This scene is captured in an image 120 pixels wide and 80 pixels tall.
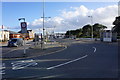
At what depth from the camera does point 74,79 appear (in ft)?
22.0

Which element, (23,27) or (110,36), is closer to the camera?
(23,27)

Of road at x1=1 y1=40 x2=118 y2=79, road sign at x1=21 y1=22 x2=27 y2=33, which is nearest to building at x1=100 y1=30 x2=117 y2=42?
road sign at x1=21 y1=22 x2=27 y2=33

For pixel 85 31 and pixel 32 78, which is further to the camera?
pixel 85 31

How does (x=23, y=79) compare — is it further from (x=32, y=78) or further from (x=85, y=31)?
(x=85, y=31)

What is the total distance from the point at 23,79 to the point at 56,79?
4.59 ft

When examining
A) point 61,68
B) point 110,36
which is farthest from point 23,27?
point 110,36

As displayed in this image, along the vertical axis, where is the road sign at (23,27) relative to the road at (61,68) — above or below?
above

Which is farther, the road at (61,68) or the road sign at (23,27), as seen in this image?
the road sign at (23,27)

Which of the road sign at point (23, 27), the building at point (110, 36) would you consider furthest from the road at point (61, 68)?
the building at point (110, 36)

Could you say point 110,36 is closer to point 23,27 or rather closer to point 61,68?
point 23,27

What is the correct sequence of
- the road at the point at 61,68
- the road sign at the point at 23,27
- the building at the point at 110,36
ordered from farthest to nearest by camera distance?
the building at the point at 110,36 < the road sign at the point at 23,27 < the road at the point at 61,68

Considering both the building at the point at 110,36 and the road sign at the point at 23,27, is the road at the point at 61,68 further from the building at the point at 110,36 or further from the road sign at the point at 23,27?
the building at the point at 110,36

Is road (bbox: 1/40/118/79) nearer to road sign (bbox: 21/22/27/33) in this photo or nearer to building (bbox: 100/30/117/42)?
road sign (bbox: 21/22/27/33)

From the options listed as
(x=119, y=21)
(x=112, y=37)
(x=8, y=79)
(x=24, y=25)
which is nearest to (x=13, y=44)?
(x=24, y=25)
